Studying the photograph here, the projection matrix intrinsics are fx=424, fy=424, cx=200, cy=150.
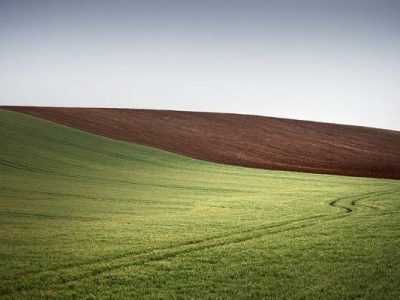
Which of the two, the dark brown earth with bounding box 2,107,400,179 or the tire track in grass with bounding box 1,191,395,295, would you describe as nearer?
the tire track in grass with bounding box 1,191,395,295

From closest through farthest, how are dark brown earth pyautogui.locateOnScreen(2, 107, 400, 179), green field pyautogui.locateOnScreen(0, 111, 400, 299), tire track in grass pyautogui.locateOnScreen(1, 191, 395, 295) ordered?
green field pyautogui.locateOnScreen(0, 111, 400, 299), tire track in grass pyautogui.locateOnScreen(1, 191, 395, 295), dark brown earth pyautogui.locateOnScreen(2, 107, 400, 179)

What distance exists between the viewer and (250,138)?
50.4 m

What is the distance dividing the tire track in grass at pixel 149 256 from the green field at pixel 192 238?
3cm

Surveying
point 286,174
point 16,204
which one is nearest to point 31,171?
point 16,204

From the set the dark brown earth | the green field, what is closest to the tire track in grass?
the green field

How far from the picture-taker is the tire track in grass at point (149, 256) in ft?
25.7

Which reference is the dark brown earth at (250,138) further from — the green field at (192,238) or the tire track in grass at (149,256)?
the tire track in grass at (149,256)

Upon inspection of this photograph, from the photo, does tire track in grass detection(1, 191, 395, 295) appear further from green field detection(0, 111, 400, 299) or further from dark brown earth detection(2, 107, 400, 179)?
dark brown earth detection(2, 107, 400, 179)

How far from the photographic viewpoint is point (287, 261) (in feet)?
29.9

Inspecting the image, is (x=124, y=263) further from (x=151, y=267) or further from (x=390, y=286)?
(x=390, y=286)

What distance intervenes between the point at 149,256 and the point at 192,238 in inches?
77.4

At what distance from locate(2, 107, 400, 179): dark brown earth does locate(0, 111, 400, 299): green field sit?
47.8 feet

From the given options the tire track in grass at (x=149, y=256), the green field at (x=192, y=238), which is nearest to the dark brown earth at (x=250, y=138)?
the green field at (x=192, y=238)

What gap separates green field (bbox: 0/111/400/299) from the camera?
758 cm
